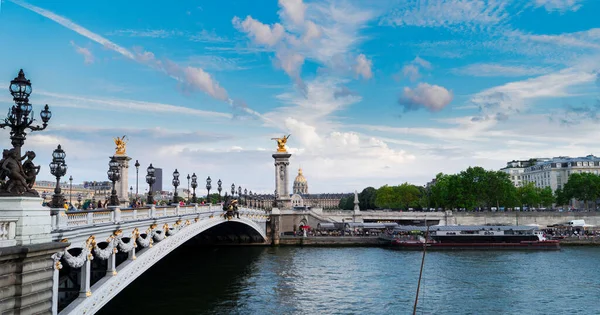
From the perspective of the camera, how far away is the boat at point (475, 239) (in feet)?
186

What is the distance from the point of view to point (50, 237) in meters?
12.1

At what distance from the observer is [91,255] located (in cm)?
1570

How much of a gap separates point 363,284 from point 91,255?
70.5ft

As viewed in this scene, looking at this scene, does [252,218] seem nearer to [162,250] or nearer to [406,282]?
[406,282]

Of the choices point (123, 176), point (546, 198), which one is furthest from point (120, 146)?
point (546, 198)

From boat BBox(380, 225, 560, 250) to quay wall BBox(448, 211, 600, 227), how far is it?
20596 millimetres

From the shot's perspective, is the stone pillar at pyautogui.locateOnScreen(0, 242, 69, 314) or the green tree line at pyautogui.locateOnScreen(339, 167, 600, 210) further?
the green tree line at pyautogui.locateOnScreen(339, 167, 600, 210)

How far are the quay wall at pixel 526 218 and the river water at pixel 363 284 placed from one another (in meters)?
30.5

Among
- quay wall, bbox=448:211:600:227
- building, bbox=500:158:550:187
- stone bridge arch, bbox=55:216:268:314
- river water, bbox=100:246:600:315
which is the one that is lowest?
river water, bbox=100:246:600:315

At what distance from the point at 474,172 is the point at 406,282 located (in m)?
63.3

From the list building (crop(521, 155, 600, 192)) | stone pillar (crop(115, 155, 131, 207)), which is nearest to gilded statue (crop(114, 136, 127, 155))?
stone pillar (crop(115, 155, 131, 207))

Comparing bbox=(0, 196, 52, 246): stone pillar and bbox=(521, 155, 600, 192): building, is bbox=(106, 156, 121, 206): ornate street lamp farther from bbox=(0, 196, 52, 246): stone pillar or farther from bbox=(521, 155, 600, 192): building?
bbox=(521, 155, 600, 192): building

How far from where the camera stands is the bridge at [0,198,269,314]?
11172 mm

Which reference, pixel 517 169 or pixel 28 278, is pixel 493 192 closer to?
pixel 517 169
